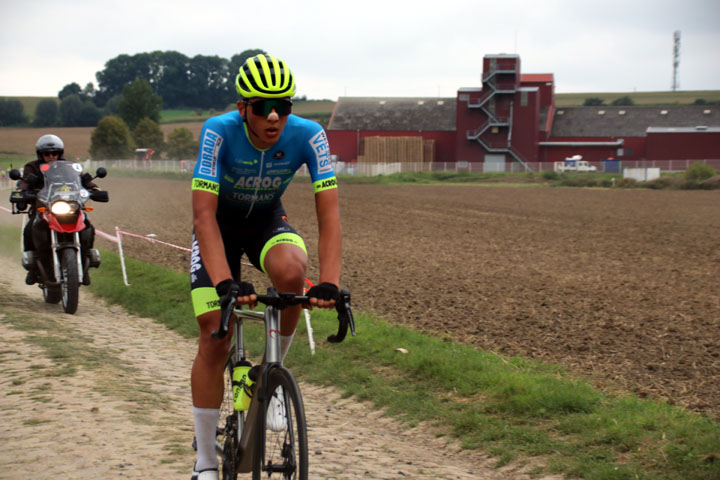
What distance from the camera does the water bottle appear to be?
4.29 m

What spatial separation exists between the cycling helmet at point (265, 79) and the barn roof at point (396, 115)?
82543 millimetres

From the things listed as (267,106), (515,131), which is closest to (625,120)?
(515,131)

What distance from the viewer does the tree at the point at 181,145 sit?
95500 millimetres

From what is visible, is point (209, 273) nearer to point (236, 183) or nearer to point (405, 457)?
point (236, 183)

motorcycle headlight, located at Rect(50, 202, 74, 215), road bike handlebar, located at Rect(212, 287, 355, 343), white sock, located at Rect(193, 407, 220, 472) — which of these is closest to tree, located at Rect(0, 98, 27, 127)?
motorcycle headlight, located at Rect(50, 202, 74, 215)

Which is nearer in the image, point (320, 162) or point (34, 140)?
point (320, 162)

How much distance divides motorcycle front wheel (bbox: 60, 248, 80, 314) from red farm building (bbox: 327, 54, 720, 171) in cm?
6781

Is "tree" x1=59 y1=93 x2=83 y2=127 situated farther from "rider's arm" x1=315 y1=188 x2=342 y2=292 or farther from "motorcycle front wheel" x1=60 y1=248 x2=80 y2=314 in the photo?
"rider's arm" x1=315 y1=188 x2=342 y2=292

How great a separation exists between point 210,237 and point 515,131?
78432mm

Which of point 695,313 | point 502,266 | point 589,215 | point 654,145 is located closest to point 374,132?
point 654,145

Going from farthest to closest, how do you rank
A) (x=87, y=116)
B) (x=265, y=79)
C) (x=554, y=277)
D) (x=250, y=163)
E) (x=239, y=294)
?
(x=87, y=116) → (x=554, y=277) → (x=250, y=163) → (x=265, y=79) → (x=239, y=294)

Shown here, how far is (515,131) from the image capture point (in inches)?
3152

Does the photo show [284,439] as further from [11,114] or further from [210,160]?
[11,114]

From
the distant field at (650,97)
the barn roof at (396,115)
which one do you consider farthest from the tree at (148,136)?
the distant field at (650,97)
